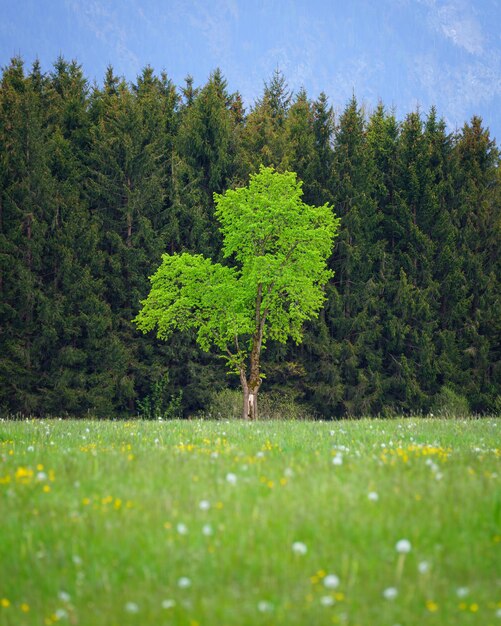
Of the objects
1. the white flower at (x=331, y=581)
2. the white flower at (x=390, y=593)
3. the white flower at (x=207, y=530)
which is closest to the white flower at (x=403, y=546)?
the white flower at (x=390, y=593)

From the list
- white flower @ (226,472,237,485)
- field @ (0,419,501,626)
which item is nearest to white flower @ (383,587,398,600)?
field @ (0,419,501,626)

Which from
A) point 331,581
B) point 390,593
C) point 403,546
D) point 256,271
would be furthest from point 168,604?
point 256,271

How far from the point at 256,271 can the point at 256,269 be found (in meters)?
0.18

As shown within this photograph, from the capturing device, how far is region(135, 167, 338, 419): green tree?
2717 centimetres

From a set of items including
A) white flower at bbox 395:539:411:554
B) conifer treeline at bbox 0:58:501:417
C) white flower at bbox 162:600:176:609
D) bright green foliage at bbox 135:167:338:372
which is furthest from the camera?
conifer treeline at bbox 0:58:501:417

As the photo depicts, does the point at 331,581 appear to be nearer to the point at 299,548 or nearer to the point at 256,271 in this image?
the point at 299,548

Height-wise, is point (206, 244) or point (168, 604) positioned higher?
point (206, 244)

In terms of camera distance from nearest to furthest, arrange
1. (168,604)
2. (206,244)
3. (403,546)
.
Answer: (168,604) → (403,546) → (206,244)

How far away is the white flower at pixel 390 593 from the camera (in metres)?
4.99

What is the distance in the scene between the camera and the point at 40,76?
41969mm

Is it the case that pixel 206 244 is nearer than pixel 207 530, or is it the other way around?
pixel 207 530

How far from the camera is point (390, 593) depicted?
4988mm

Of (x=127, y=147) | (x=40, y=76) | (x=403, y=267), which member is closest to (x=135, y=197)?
(x=127, y=147)

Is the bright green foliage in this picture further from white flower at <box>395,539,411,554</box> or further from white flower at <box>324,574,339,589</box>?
white flower at <box>324,574,339,589</box>
